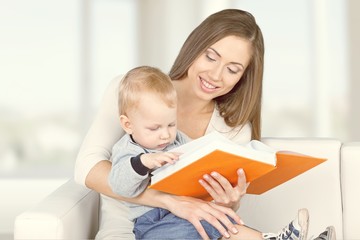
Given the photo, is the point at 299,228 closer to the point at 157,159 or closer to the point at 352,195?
the point at 157,159

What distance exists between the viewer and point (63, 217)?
1868 mm

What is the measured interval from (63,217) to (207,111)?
0.79 m

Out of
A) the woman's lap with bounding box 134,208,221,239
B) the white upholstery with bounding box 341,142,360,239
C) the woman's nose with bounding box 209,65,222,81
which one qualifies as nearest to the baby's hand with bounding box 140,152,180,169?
the woman's lap with bounding box 134,208,221,239

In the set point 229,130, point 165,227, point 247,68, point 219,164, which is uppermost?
point 247,68

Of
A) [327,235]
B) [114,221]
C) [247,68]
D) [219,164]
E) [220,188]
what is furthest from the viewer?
[247,68]

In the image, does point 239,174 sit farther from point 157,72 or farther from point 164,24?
point 164,24

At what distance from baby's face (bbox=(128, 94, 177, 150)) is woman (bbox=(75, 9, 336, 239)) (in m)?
0.17

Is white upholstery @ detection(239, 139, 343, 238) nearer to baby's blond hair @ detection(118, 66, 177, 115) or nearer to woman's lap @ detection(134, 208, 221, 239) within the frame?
woman's lap @ detection(134, 208, 221, 239)

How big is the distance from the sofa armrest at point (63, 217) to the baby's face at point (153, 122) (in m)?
0.30

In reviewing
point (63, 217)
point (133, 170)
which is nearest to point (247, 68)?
point (133, 170)

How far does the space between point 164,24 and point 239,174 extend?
15.2 ft

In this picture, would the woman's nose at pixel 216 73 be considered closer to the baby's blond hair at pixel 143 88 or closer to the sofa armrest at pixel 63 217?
the baby's blond hair at pixel 143 88

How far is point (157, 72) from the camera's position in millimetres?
1986

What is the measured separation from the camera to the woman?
75.9 inches
